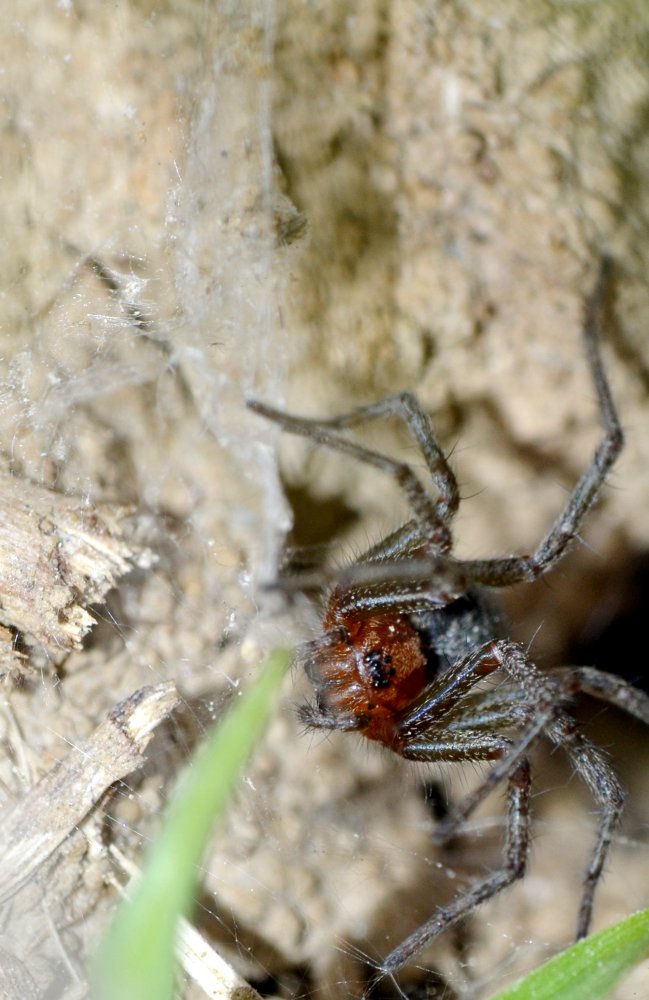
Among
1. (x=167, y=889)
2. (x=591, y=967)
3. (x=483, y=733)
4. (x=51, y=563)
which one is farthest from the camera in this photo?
(x=483, y=733)

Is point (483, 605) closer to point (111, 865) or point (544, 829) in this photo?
point (544, 829)

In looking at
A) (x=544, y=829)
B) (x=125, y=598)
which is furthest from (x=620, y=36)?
(x=544, y=829)

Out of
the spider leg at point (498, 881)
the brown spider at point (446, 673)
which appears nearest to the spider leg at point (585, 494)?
the brown spider at point (446, 673)

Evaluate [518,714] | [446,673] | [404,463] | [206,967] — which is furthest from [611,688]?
[206,967]

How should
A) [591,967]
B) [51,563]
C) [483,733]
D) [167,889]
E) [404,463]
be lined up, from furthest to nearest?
[483,733] → [404,463] → [51,563] → [591,967] → [167,889]

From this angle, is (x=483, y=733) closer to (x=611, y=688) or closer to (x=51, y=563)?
(x=611, y=688)

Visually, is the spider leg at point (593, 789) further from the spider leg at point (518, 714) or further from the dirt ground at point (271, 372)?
the dirt ground at point (271, 372)

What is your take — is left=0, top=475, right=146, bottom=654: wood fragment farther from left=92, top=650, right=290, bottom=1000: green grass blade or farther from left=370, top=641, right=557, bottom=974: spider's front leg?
left=370, top=641, right=557, bottom=974: spider's front leg

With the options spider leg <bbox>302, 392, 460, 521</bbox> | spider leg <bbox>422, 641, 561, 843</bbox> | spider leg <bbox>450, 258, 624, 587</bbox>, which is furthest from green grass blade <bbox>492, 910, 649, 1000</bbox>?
spider leg <bbox>302, 392, 460, 521</bbox>
